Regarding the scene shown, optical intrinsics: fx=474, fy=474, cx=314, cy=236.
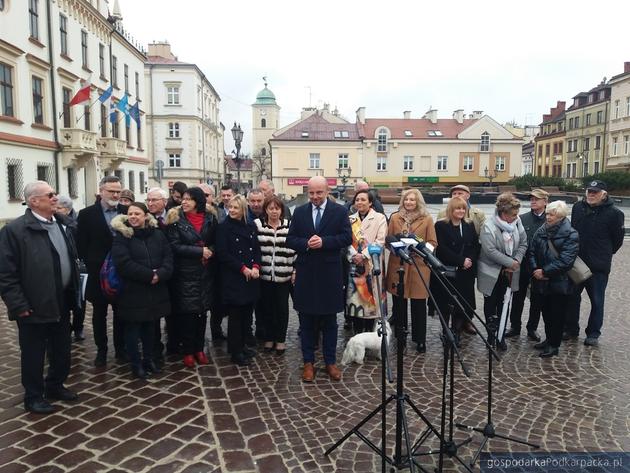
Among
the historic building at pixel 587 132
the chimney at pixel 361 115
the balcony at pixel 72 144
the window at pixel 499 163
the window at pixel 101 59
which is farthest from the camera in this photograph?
the chimney at pixel 361 115

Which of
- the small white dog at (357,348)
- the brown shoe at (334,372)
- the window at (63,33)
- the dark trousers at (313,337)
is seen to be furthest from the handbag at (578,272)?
the window at (63,33)

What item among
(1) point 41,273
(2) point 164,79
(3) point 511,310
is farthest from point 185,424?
(2) point 164,79

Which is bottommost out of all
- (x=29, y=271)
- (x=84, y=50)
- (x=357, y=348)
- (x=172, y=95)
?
(x=357, y=348)

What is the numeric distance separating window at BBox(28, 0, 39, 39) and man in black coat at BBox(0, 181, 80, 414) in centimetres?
1972

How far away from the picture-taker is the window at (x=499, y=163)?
2458 inches

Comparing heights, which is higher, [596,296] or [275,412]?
[596,296]

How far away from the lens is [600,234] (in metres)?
6.06

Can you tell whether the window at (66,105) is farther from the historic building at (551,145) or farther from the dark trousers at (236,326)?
the historic building at (551,145)

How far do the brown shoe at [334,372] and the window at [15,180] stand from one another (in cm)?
1779

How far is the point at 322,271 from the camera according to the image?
502 cm

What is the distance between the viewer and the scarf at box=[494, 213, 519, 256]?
596 cm

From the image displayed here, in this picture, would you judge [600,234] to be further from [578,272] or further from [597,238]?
[578,272]

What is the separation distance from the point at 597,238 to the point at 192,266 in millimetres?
5073

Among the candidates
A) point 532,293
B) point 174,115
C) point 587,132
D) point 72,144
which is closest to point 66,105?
point 72,144
